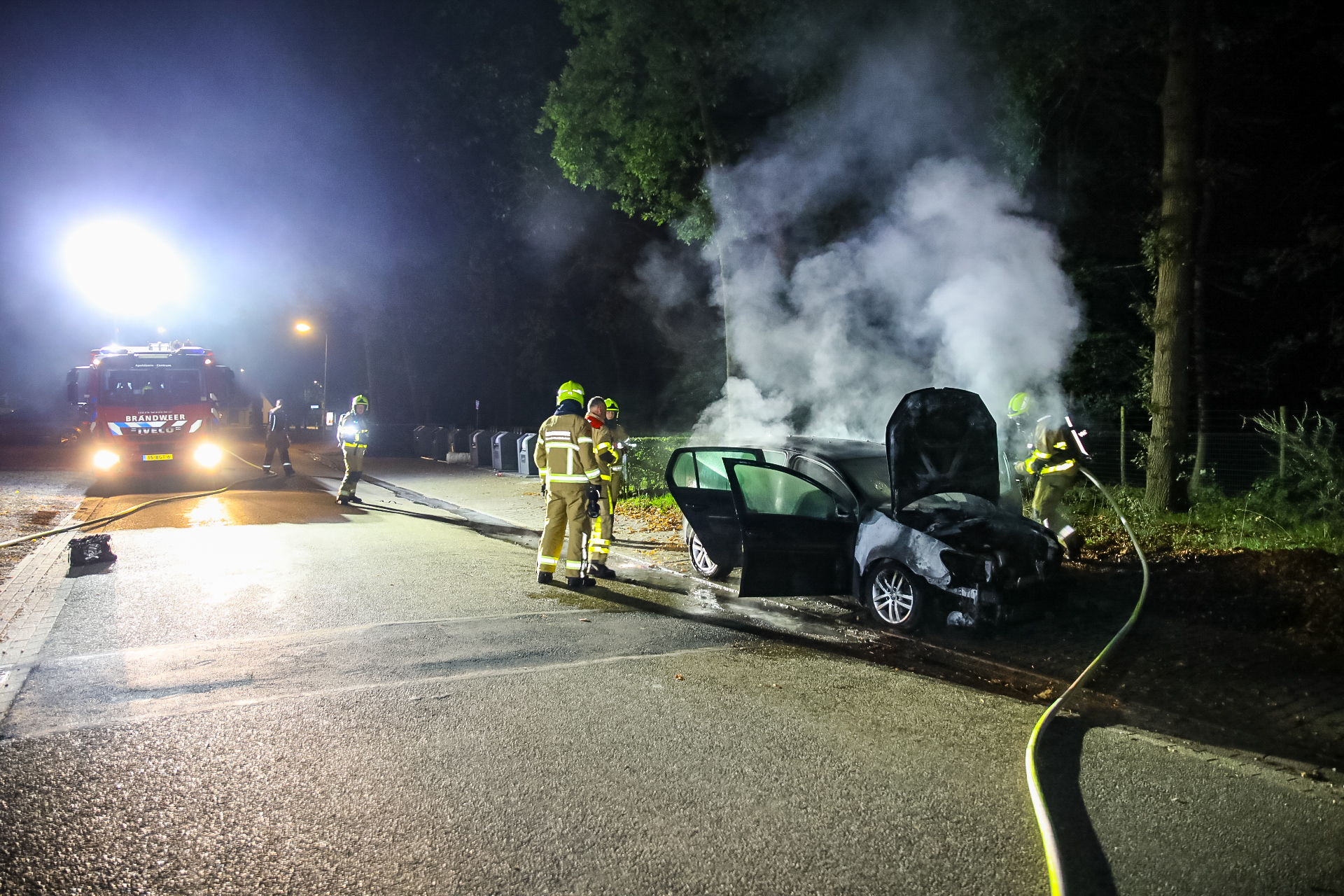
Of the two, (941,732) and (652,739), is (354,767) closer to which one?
(652,739)

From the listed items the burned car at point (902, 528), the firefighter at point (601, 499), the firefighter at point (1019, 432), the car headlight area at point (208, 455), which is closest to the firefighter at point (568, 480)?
the firefighter at point (601, 499)

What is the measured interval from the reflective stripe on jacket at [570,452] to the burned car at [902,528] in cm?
94

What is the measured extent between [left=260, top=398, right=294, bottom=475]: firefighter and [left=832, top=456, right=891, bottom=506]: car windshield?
14677 millimetres

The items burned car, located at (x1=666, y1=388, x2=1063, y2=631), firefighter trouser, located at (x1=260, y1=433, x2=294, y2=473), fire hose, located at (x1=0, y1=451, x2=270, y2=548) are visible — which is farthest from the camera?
firefighter trouser, located at (x1=260, y1=433, x2=294, y2=473)

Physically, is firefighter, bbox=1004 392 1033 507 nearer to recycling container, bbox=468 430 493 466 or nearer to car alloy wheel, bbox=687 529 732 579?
car alloy wheel, bbox=687 529 732 579

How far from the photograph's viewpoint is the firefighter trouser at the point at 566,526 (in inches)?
321

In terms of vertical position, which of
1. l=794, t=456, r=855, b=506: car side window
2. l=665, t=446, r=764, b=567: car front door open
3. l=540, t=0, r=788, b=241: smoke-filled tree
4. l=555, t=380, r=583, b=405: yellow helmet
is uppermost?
l=540, t=0, r=788, b=241: smoke-filled tree

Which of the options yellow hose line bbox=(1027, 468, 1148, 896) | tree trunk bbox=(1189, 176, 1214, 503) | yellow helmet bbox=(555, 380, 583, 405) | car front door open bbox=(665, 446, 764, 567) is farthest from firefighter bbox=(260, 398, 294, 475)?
yellow hose line bbox=(1027, 468, 1148, 896)

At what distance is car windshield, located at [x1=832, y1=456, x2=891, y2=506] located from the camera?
7.07 meters

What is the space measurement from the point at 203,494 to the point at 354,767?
41.6ft

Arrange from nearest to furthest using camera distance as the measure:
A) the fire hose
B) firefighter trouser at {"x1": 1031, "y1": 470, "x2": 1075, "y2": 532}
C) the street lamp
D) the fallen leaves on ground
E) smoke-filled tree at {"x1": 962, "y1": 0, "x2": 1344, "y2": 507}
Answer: firefighter trouser at {"x1": 1031, "y1": 470, "x2": 1075, "y2": 532}, the fire hose, the fallen leaves on ground, smoke-filled tree at {"x1": 962, "y1": 0, "x2": 1344, "y2": 507}, the street lamp

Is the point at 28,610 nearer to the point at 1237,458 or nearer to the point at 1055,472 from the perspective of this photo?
the point at 1055,472

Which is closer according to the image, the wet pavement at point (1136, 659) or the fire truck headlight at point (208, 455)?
the wet pavement at point (1136, 659)

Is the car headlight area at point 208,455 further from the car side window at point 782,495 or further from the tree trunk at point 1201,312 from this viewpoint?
the tree trunk at point 1201,312
